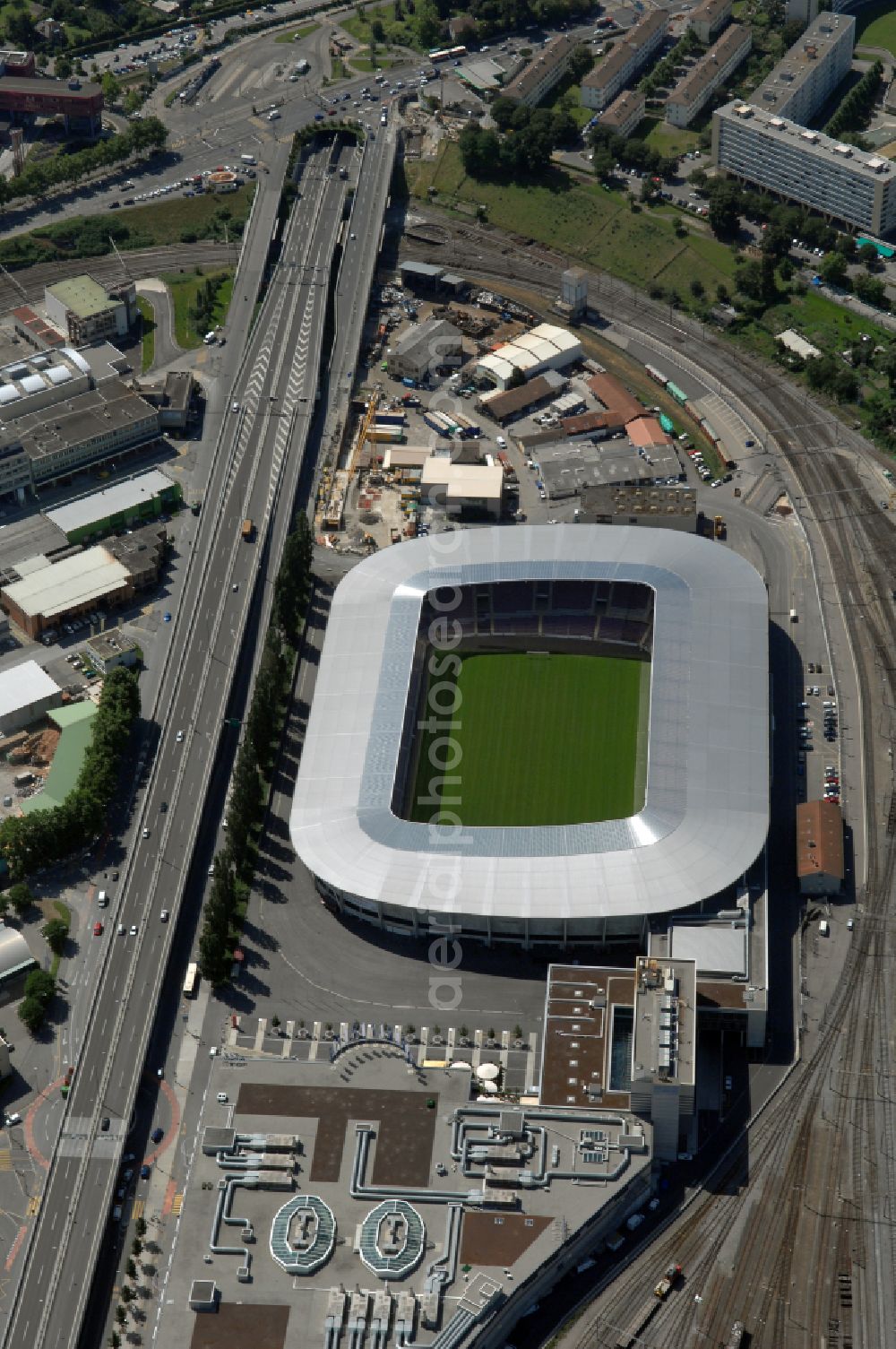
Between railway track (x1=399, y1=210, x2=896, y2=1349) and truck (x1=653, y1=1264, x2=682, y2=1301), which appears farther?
truck (x1=653, y1=1264, x2=682, y2=1301)

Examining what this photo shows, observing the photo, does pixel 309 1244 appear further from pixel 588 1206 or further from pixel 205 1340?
pixel 588 1206

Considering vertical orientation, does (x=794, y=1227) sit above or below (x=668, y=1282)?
above

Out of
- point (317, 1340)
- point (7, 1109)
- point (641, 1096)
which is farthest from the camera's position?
point (7, 1109)

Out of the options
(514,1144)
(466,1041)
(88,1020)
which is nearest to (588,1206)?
(514,1144)

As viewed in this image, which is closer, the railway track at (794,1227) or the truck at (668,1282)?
the railway track at (794,1227)

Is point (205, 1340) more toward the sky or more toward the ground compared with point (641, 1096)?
more toward the ground

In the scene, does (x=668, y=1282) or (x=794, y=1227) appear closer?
(x=668, y=1282)

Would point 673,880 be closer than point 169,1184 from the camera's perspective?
No

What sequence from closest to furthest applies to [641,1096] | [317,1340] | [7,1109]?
[317,1340] < [641,1096] < [7,1109]
